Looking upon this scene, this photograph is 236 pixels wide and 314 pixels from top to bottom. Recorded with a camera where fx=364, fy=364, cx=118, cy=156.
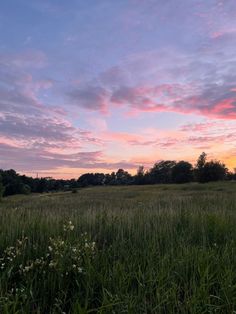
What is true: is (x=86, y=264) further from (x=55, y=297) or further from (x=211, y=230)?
(x=211, y=230)

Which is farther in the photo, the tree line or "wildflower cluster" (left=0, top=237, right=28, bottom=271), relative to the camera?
the tree line

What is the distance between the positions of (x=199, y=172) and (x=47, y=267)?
326 ft

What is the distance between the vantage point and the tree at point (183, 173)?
117m

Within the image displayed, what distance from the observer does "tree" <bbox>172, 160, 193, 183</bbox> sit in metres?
117

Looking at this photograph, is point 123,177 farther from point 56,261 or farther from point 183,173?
point 56,261

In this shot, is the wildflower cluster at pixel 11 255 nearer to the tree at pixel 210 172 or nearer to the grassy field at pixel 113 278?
the grassy field at pixel 113 278

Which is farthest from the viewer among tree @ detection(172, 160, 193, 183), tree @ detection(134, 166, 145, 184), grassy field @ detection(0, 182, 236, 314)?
tree @ detection(134, 166, 145, 184)

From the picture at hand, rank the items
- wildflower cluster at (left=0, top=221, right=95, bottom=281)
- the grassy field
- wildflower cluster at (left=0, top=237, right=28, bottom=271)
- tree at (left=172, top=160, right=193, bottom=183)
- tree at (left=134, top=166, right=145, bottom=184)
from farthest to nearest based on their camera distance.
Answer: tree at (left=134, top=166, right=145, bottom=184) < tree at (left=172, top=160, right=193, bottom=183) < wildflower cluster at (left=0, top=237, right=28, bottom=271) < wildflower cluster at (left=0, top=221, right=95, bottom=281) < the grassy field

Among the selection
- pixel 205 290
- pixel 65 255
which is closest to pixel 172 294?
pixel 205 290

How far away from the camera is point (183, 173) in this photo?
11812 centimetres

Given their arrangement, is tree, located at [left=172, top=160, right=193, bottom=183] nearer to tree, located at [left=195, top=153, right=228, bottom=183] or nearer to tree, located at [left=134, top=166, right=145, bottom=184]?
tree, located at [left=195, top=153, right=228, bottom=183]

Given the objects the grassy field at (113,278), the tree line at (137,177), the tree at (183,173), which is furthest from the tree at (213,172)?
the grassy field at (113,278)

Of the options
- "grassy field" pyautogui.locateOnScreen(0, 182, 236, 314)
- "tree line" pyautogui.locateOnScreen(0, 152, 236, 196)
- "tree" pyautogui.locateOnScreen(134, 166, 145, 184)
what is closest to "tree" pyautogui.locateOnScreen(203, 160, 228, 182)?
"tree line" pyautogui.locateOnScreen(0, 152, 236, 196)

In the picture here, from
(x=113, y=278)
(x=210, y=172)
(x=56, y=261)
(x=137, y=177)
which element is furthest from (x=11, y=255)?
(x=137, y=177)
